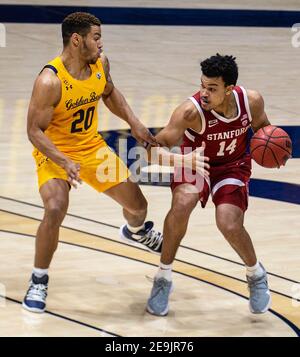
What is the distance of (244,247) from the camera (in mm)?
6168

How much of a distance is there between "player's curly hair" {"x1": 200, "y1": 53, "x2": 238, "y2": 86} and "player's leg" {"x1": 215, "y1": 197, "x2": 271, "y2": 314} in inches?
26.6

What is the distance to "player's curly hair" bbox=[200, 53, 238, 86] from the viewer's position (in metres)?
6.07

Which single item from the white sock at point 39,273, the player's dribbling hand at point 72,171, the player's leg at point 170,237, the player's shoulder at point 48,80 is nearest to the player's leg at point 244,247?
the player's leg at point 170,237

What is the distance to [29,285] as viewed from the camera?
20.7 feet

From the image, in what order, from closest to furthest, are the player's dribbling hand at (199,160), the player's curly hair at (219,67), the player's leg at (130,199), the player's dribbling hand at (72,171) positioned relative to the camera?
1. the player's dribbling hand at (72,171)
2. the player's curly hair at (219,67)
3. the player's dribbling hand at (199,160)
4. the player's leg at (130,199)

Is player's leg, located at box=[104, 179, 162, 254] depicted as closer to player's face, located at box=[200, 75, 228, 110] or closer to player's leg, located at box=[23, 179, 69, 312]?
player's leg, located at box=[23, 179, 69, 312]

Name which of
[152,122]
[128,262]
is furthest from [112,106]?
[152,122]

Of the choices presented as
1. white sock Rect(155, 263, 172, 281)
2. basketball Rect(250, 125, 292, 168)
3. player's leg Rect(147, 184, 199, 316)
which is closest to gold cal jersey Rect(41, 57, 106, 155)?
player's leg Rect(147, 184, 199, 316)

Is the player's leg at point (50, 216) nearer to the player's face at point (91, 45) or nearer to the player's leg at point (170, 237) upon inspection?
the player's leg at point (170, 237)

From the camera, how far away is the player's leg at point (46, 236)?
612cm

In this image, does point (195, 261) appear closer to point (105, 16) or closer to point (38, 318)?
point (38, 318)

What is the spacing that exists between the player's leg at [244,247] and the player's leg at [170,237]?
0.19 meters

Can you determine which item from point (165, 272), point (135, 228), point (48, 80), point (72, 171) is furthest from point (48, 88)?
point (165, 272)

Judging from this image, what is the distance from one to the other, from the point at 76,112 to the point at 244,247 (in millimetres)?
1271
